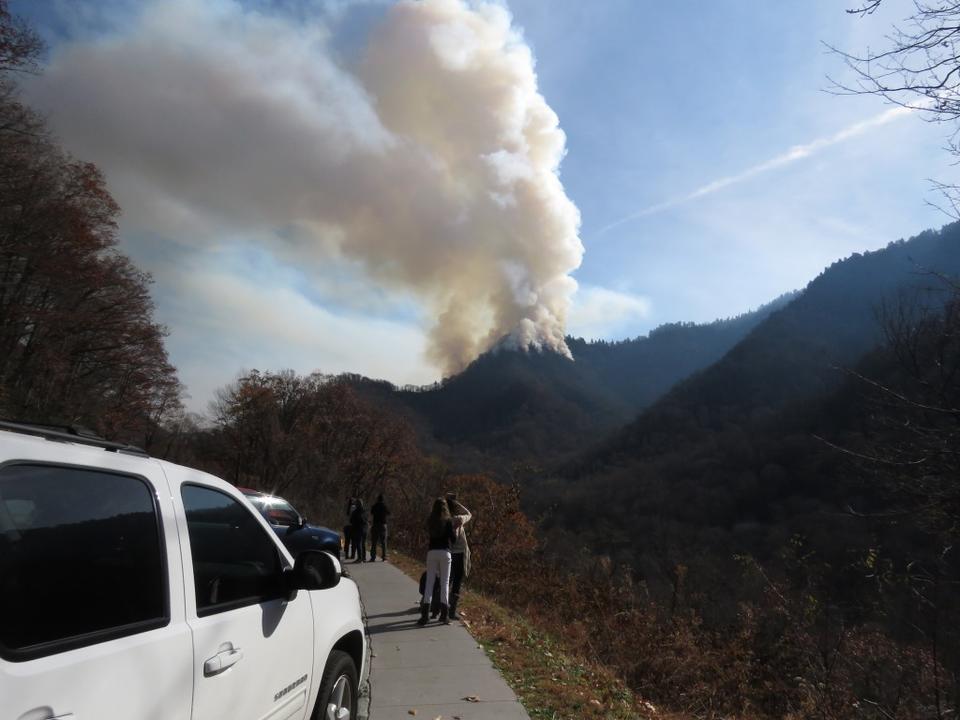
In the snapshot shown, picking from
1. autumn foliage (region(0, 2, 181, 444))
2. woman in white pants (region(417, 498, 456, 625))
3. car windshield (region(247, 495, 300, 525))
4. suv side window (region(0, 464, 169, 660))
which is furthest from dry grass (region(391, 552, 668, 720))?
autumn foliage (region(0, 2, 181, 444))

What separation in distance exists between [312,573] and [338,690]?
103cm

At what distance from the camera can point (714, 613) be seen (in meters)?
22.7

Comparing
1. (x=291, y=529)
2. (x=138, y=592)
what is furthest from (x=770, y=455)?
(x=138, y=592)

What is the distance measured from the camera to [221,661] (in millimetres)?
2396

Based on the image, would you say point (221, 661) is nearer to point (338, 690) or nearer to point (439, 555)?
point (338, 690)

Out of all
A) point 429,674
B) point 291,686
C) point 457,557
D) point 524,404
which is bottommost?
point 429,674

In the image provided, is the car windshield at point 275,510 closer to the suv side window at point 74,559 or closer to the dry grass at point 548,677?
the dry grass at point 548,677

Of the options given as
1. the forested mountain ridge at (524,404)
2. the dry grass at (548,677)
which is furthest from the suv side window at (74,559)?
the forested mountain ridge at (524,404)

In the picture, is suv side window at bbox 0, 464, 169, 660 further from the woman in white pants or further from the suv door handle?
the woman in white pants

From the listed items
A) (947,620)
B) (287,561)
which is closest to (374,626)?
(287,561)

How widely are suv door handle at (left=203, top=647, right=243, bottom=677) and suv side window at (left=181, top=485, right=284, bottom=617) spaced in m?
0.16

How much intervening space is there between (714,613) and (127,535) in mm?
24159

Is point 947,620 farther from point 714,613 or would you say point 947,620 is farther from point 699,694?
point 714,613

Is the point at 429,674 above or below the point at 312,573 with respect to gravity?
below
